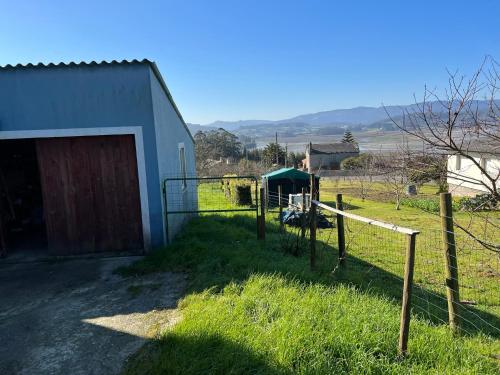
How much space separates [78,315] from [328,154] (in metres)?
55.5

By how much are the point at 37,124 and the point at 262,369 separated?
19.2ft

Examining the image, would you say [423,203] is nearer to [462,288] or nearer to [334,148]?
[462,288]

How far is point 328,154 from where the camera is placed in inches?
2245

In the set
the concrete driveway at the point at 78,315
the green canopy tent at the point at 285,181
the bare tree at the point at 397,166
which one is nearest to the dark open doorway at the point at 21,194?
the concrete driveway at the point at 78,315

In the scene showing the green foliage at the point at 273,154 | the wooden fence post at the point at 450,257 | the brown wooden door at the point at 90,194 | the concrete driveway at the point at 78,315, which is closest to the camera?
the concrete driveway at the point at 78,315

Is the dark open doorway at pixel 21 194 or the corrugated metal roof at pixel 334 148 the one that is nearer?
the dark open doorway at pixel 21 194

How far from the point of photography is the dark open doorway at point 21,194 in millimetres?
8173

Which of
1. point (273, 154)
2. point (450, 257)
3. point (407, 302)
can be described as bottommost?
point (407, 302)

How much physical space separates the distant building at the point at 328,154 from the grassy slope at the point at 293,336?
50.2 metres

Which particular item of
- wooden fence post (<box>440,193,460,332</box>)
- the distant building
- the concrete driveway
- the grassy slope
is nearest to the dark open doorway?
the concrete driveway

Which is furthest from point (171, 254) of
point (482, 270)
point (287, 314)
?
point (482, 270)

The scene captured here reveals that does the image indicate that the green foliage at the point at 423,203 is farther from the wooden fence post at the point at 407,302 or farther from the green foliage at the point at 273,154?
the green foliage at the point at 273,154

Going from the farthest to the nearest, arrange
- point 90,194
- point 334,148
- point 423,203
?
1. point 334,148
2. point 423,203
3. point 90,194

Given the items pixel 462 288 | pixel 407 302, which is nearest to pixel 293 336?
pixel 407 302
